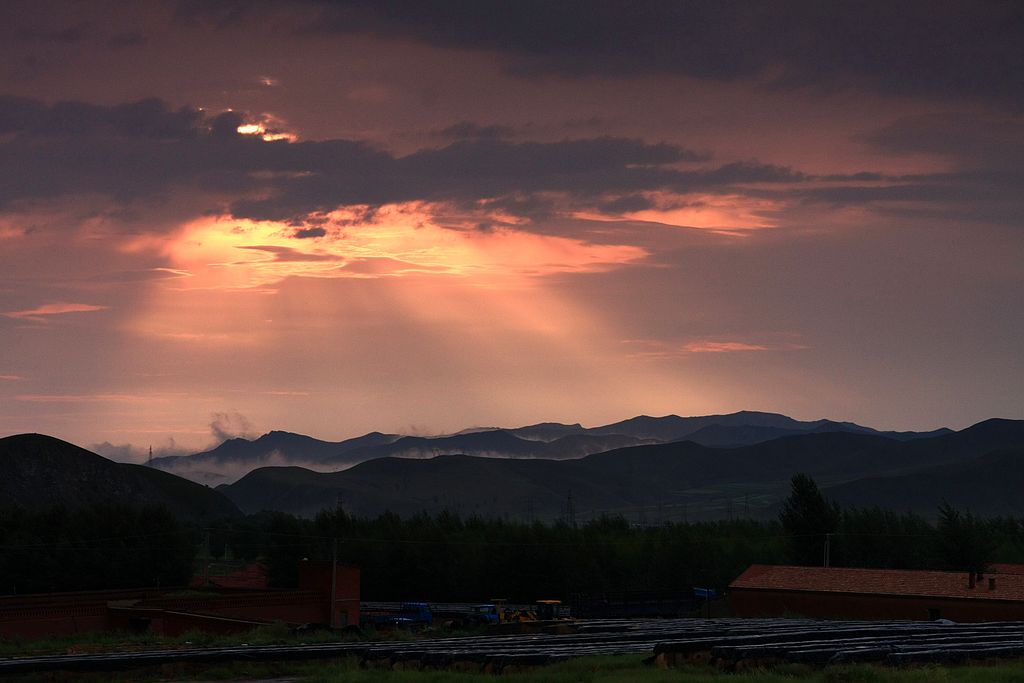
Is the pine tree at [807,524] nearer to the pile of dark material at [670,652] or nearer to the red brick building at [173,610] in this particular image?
the red brick building at [173,610]

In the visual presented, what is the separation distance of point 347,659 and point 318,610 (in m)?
32.8

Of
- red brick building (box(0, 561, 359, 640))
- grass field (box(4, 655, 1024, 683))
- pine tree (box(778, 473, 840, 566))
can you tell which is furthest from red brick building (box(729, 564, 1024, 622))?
grass field (box(4, 655, 1024, 683))

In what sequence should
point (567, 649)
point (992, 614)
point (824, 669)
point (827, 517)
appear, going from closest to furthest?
point (824, 669) → point (567, 649) → point (992, 614) → point (827, 517)

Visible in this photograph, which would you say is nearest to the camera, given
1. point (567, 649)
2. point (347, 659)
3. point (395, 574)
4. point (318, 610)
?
point (347, 659)

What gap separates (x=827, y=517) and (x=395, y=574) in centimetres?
3767

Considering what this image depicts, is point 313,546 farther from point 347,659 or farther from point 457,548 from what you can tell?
point 347,659

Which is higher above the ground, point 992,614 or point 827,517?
point 827,517

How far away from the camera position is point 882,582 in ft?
236

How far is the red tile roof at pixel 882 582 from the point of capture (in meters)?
67.4

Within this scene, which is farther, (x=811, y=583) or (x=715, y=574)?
(x=715, y=574)

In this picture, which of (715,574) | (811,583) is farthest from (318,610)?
(715,574)

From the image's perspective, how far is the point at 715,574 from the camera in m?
113

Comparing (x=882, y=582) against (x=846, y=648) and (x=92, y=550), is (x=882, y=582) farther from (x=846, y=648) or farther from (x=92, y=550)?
(x=92, y=550)

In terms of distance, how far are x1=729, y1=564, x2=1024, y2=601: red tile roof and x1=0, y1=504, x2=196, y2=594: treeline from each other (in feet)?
158
